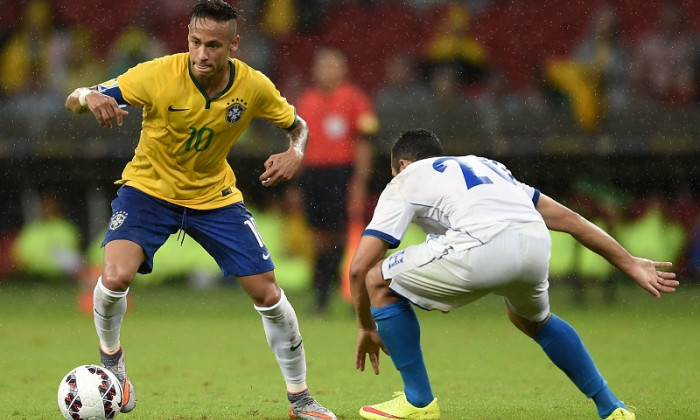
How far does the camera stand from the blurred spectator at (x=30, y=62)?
1539 cm

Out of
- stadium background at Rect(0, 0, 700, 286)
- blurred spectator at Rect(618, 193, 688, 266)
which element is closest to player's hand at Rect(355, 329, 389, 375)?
stadium background at Rect(0, 0, 700, 286)

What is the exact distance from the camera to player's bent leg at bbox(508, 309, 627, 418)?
503cm

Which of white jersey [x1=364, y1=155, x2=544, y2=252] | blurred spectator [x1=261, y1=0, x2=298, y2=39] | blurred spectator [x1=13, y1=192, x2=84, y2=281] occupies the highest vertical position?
white jersey [x1=364, y1=155, x2=544, y2=252]

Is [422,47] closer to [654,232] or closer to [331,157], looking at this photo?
[654,232]

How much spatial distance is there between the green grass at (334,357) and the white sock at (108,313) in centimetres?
38

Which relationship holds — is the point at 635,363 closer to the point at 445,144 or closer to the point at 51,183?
the point at 445,144

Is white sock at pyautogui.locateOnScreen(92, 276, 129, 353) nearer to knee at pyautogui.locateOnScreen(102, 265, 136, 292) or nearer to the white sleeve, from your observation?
knee at pyautogui.locateOnScreen(102, 265, 136, 292)

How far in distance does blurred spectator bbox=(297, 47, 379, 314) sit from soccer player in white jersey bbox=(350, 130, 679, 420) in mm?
5300

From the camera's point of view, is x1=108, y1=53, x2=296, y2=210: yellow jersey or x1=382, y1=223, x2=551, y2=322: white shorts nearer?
x1=382, y1=223, x2=551, y2=322: white shorts

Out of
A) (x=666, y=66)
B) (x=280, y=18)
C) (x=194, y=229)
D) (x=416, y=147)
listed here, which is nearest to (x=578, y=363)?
(x=416, y=147)

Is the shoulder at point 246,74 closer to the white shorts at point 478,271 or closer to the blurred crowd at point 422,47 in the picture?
the white shorts at point 478,271

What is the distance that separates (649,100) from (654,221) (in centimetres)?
274

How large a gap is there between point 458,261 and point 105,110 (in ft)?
5.66

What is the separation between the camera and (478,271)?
15.6 ft
